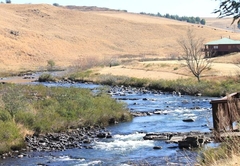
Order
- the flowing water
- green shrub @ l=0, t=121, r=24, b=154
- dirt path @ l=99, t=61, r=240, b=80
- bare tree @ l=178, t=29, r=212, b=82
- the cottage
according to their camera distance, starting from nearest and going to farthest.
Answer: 1. the flowing water
2. green shrub @ l=0, t=121, r=24, b=154
3. bare tree @ l=178, t=29, r=212, b=82
4. dirt path @ l=99, t=61, r=240, b=80
5. the cottage

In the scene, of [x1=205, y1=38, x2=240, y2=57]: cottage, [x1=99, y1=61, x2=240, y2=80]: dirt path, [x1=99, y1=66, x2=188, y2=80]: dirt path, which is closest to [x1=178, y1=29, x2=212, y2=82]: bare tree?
[x1=99, y1=61, x2=240, y2=80]: dirt path

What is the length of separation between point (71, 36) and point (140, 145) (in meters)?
114

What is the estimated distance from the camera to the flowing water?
57.3 ft

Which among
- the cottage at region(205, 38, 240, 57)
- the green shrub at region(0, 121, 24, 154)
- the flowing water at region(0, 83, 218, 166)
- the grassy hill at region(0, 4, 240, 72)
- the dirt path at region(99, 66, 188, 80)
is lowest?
the flowing water at region(0, 83, 218, 166)

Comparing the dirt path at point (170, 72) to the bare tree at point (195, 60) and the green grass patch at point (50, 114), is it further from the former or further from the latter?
the green grass patch at point (50, 114)

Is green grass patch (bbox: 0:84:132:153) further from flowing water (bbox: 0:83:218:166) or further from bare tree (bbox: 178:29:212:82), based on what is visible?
bare tree (bbox: 178:29:212:82)

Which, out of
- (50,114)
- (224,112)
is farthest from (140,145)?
(224,112)

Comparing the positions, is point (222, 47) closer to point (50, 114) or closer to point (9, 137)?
point (50, 114)

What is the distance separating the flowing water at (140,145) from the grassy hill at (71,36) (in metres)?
65.4

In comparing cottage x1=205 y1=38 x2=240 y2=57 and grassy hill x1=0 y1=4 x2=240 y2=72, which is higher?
grassy hill x1=0 y1=4 x2=240 y2=72

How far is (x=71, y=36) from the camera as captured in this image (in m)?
132

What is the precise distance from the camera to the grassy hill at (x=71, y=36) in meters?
109

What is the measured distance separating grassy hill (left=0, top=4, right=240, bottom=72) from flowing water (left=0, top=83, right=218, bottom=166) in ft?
215

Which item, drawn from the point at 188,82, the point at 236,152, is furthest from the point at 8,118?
the point at 188,82
